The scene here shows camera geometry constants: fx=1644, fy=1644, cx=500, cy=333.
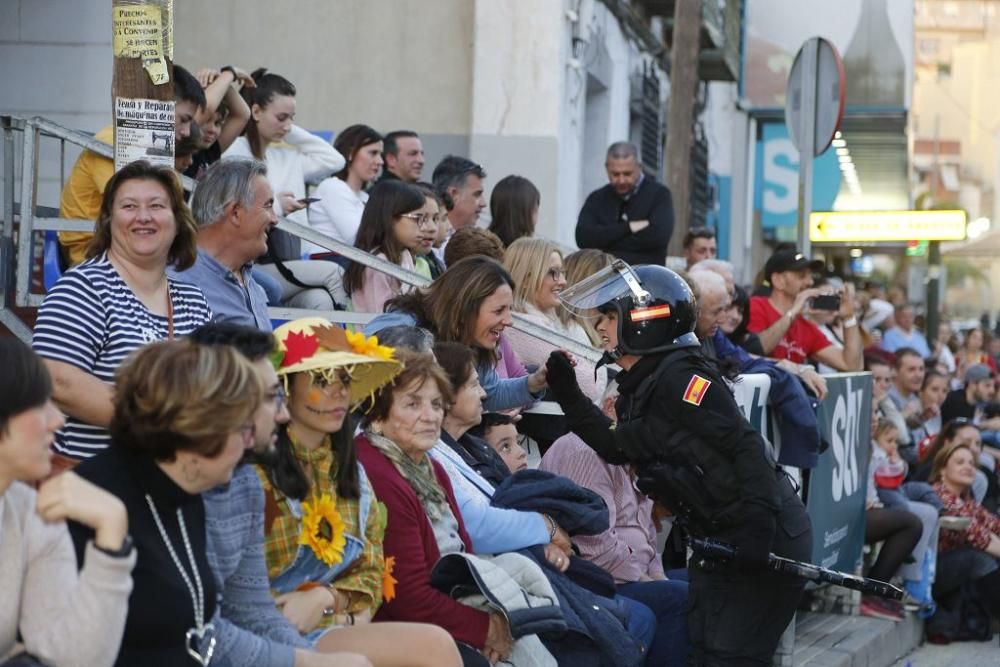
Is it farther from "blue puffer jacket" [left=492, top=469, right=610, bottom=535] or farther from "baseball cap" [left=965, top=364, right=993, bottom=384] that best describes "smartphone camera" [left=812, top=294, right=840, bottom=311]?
"baseball cap" [left=965, top=364, right=993, bottom=384]

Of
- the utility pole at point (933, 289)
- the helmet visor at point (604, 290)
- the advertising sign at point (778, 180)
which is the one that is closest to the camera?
the helmet visor at point (604, 290)

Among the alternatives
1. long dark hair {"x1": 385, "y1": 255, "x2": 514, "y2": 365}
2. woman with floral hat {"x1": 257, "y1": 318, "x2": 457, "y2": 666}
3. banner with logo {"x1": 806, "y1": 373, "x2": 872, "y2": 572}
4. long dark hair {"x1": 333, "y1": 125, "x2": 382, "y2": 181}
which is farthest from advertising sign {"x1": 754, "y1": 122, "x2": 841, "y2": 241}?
woman with floral hat {"x1": 257, "y1": 318, "x2": 457, "y2": 666}

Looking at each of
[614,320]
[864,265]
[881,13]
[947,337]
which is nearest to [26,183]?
[614,320]

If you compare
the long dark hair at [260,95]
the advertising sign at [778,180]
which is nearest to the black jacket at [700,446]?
the long dark hair at [260,95]

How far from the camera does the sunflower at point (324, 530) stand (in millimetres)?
4887

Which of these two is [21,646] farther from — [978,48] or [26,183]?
[978,48]

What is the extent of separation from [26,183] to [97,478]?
2.80 meters

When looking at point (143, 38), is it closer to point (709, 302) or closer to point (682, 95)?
point (709, 302)

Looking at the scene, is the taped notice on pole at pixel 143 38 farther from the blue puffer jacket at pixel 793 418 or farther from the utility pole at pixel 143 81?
the blue puffer jacket at pixel 793 418

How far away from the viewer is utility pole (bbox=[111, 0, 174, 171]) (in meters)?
5.51

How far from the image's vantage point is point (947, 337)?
25.9m

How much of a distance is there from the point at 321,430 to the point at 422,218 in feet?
10.2

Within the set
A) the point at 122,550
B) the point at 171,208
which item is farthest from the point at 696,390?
the point at 122,550

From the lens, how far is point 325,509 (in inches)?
194
